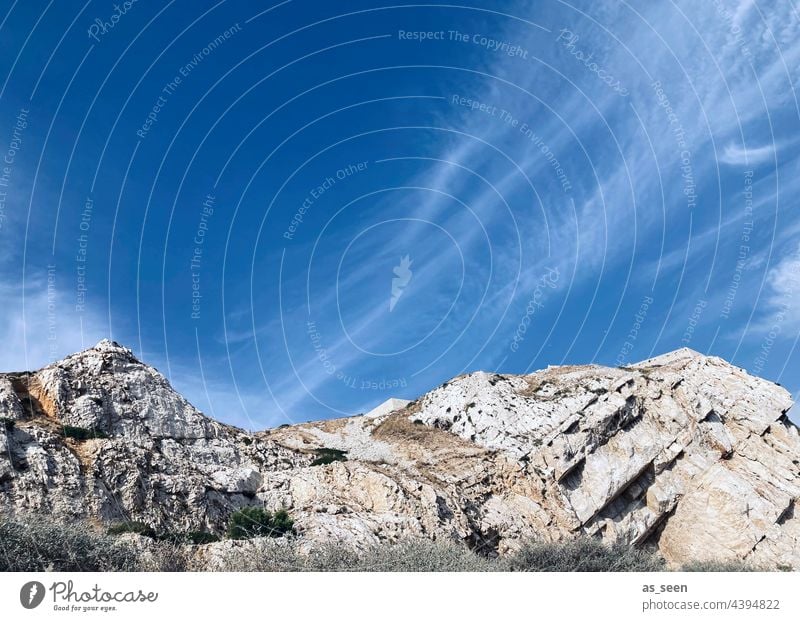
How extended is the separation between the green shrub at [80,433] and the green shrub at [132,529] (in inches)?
290

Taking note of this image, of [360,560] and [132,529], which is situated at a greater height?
[132,529]

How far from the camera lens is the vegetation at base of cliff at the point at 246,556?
1620 cm

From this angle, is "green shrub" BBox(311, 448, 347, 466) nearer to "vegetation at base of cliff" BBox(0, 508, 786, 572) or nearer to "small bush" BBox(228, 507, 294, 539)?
"small bush" BBox(228, 507, 294, 539)

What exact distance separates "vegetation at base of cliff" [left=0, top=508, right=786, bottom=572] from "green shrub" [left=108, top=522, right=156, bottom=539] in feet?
6.34

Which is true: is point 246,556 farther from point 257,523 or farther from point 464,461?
point 464,461

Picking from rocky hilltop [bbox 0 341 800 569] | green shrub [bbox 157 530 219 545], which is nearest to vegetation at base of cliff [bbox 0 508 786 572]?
green shrub [bbox 157 530 219 545]

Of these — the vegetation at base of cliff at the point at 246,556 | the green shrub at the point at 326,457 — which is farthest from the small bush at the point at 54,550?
the green shrub at the point at 326,457

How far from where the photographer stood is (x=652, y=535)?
158 ft

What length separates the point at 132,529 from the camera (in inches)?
1035

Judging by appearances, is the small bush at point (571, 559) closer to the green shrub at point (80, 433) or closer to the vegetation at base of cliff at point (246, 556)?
the vegetation at base of cliff at point (246, 556)

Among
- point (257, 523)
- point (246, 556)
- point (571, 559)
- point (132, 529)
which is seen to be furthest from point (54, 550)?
point (571, 559)

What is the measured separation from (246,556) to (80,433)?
18854 millimetres

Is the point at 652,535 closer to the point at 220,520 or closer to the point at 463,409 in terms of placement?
the point at 463,409
